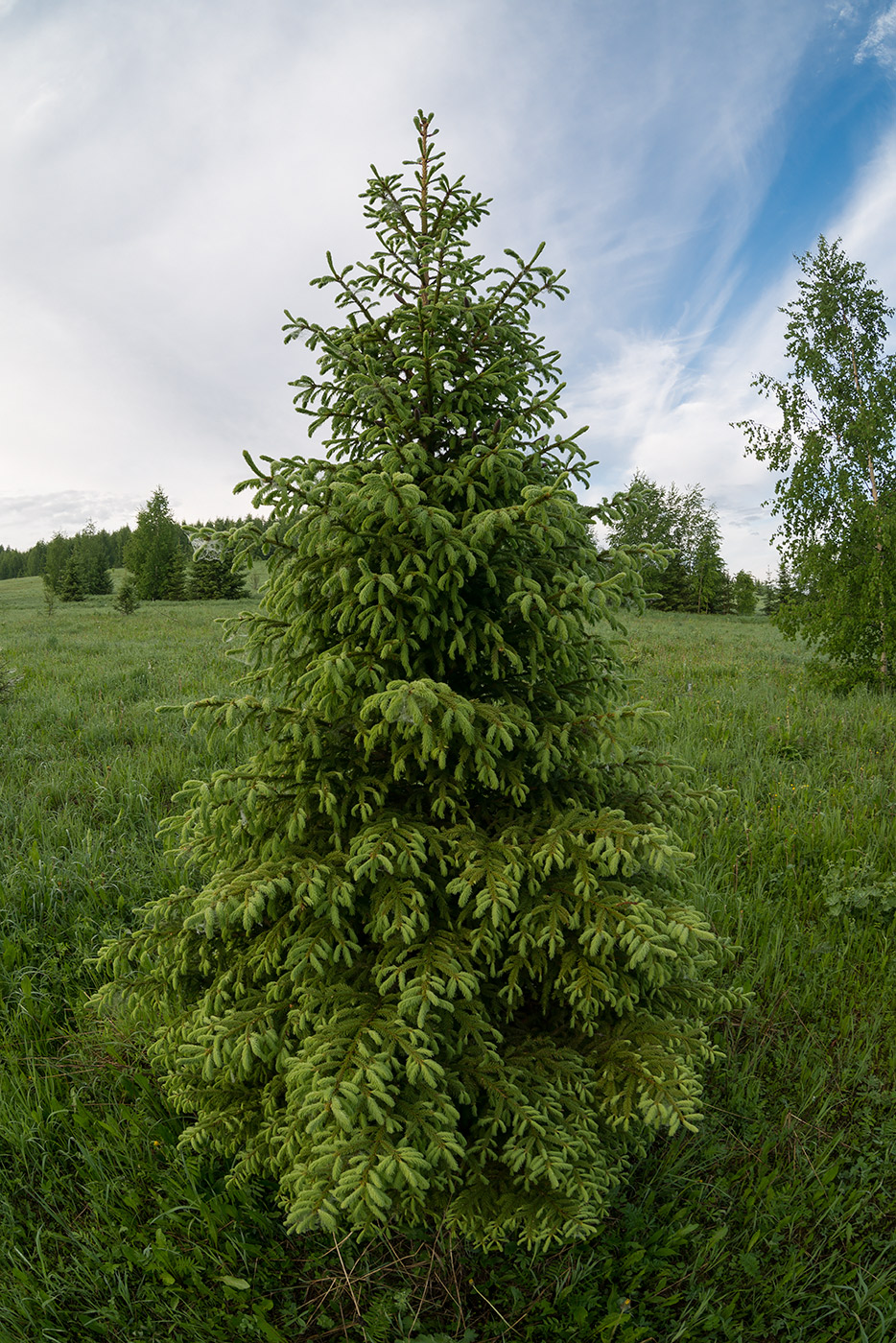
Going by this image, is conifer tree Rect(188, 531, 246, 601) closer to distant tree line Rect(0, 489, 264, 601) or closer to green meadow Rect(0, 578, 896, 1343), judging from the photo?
distant tree line Rect(0, 489, 264, 601)

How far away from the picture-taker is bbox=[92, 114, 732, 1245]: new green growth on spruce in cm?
232

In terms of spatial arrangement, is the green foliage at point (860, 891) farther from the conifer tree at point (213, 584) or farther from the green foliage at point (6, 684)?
the conifer tree at point (213, 584)

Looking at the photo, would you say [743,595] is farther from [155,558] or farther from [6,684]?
Result: [6,684]

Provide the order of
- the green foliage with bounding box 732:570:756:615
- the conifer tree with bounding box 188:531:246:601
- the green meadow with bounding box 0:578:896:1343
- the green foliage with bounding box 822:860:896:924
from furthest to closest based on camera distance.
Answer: the green foliage with bounding box 732:570:756:615 → the conifer tree with bounding box 188:531:246:601 → the green foliage with bounding box 822:860:896:924 → the green meadow with bounding box 0:578:896:1343

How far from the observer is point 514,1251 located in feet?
9.09

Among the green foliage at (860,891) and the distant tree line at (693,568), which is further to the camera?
the distant tree line at (693,568)

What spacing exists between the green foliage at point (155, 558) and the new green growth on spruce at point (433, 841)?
61.7 metres

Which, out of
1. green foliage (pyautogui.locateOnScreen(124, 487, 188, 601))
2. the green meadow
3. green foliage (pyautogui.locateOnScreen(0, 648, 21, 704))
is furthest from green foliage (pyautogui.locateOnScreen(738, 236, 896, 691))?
green foliage (pyautogui.locateOnScreen(124, 487, 188, 601))

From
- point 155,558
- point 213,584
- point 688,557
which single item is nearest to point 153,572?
point 155,558

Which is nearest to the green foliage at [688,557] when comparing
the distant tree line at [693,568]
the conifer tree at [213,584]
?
the distant tree line at [693,568]

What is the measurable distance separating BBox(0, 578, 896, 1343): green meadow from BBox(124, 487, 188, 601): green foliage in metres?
60.3

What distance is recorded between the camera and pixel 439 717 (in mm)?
2594

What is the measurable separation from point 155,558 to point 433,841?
6732 cm

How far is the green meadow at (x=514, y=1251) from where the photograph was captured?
256cm
